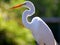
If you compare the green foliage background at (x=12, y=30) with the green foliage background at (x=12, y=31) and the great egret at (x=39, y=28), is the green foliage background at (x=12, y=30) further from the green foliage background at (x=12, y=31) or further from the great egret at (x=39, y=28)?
the great egret at (x=39, y=28)

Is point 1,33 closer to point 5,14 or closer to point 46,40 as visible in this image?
point 5,14

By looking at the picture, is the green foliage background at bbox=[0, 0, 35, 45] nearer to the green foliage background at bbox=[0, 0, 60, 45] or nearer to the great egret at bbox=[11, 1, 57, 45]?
the green foliage background at bbox=[0, 0, 60, 45]

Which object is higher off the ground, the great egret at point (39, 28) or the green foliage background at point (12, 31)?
the great egret at point (39, 28)

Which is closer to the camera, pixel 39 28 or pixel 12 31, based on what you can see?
pixel 39 28

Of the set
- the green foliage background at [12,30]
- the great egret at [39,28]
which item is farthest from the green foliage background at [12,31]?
the great egret at [39,28]

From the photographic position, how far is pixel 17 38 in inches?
190

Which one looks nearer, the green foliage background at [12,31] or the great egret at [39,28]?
the great egret at [39,28]

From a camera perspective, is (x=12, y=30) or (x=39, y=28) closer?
(x=39, y=28)

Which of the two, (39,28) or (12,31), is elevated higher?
(39,28)

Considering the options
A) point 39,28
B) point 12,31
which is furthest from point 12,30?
point 39,28

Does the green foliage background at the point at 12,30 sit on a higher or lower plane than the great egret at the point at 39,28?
lower

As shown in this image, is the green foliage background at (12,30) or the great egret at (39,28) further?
the green foliage background at (12,30)

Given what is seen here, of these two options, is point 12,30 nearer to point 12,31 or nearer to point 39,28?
point 12,31

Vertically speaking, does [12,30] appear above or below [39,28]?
below
